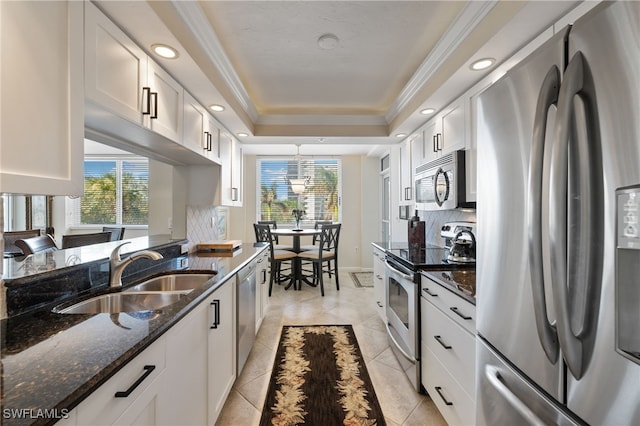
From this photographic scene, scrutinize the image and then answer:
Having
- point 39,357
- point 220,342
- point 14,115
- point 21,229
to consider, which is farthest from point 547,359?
point 21,229

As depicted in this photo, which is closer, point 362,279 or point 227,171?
point 227,171

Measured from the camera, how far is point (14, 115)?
83 centimetres

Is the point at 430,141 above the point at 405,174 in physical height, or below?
above

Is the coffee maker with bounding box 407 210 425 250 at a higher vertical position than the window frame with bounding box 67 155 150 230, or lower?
lower

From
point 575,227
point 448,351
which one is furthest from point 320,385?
point 575,227

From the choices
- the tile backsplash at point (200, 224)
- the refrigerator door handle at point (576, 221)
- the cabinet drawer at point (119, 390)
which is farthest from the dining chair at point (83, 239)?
the refrigerator door handle at point (576, 221)

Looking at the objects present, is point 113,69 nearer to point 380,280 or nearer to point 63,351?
point 63,351

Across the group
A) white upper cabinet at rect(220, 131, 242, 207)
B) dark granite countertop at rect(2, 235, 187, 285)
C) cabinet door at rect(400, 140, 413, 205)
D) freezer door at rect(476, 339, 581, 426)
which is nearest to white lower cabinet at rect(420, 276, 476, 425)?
freezer door at rect(476, 339, 581, 426)

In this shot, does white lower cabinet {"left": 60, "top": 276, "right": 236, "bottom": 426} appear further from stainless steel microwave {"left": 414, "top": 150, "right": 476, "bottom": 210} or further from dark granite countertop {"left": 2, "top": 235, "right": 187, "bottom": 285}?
stainless steel microwave {"left": 414, "top": 150, "right": 476, "bottom": 210}

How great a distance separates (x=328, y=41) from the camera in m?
1.96

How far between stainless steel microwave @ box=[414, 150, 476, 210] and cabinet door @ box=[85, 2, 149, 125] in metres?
2.09

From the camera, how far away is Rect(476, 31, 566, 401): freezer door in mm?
754

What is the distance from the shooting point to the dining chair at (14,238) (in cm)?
172

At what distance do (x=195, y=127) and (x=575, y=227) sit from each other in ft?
7.79
